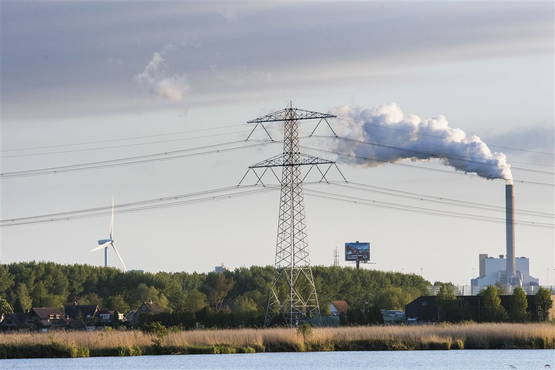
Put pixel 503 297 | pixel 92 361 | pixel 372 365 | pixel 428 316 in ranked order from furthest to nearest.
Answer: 1. pixel 428 316
2. pixel 503 297
3. pixel 92 361
4. pixel 372 365

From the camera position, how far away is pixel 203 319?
12069cm

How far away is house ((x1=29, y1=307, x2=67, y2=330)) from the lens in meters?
151

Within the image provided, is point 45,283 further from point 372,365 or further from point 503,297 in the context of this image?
point 372,365

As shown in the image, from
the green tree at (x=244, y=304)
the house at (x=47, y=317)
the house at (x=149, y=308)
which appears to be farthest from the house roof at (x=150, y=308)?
the house at (x=47, y=317)

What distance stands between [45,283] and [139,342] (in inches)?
3862

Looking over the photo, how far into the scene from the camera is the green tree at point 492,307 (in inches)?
4838

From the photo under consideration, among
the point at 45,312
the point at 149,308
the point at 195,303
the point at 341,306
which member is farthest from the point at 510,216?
the point at 45,312

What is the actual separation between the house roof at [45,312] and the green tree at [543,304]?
214ft

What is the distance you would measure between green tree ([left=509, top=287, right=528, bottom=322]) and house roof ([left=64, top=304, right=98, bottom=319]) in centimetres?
6084

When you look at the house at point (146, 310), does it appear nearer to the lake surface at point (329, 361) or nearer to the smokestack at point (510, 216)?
the smokestack at point (510, 216)

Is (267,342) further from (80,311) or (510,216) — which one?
(510,216)

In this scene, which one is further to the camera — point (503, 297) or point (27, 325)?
point (27, 325)

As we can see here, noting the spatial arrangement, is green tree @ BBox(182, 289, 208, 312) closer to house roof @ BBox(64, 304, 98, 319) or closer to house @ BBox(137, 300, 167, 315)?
house @ BBox(137, 300, 167, 315)

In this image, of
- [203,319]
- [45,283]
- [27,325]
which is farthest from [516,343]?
[45,283]
